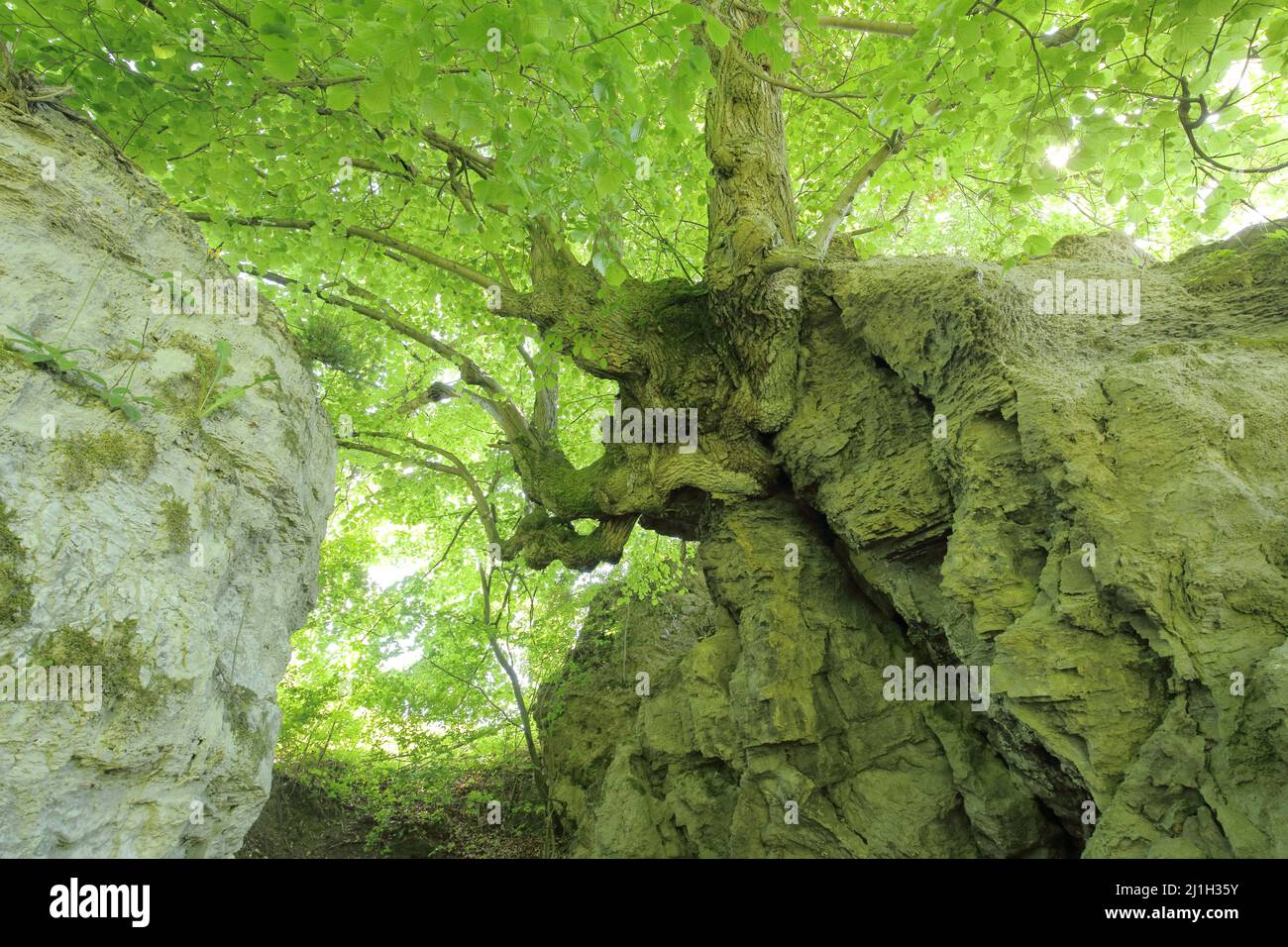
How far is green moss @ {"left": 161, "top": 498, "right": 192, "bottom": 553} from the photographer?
3.69 meters

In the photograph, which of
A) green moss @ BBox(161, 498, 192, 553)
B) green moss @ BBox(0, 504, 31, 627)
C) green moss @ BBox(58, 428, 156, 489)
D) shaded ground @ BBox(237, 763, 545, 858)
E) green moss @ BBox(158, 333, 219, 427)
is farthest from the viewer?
shaded ground @ BBox(237, 763, 545, 858)

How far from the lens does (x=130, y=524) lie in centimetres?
349

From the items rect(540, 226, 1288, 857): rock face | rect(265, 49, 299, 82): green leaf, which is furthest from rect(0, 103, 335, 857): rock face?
rect(540, 226, 1288, 857): rock face

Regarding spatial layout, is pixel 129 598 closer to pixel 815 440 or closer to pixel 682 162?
pixel 815 440

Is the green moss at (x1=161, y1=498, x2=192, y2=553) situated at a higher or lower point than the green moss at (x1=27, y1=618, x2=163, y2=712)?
higher

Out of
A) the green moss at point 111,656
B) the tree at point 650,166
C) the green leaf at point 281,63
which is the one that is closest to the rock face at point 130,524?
the green moss at point 111,656

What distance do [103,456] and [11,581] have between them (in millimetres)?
823

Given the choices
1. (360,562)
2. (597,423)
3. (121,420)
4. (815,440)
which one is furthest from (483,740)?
(121,420)

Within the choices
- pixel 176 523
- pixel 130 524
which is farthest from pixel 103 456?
pixel 176 523

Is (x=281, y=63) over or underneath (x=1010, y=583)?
over

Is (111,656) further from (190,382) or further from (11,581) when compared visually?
(190,382)

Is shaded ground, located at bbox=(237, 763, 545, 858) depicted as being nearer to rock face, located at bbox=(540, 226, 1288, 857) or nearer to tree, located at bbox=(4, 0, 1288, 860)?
rock face, located at bbox=(540, 226, 1288, 857)

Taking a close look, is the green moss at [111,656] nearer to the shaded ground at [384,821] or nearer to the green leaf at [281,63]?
the green leaf at [281,63]

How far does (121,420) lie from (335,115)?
377 cm
